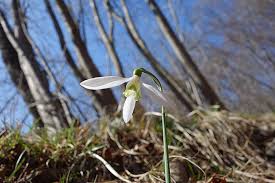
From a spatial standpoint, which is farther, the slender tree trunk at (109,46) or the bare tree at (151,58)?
the slender tree trunk at (109,46)

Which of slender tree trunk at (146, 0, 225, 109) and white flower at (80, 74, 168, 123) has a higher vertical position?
white flower at (80, 74, 168, 123)

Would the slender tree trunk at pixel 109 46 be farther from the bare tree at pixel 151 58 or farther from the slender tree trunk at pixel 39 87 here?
the slender tree trunk at pixel 39 87

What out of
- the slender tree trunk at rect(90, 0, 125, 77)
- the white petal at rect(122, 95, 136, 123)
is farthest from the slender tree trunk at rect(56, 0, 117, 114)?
the white petal at rect(122, 95, 136, 123)

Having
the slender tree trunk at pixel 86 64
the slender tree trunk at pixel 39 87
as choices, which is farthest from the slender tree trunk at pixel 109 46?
the slender tree trunk at pixel 39 87

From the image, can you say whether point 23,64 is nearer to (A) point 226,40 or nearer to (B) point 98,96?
(B) point 98,96

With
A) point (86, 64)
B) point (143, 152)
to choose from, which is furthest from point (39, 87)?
point (143, 152)

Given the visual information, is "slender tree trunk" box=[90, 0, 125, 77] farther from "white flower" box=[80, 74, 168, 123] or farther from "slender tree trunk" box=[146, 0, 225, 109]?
"white flower" box=[80, 74, 168, 123]
